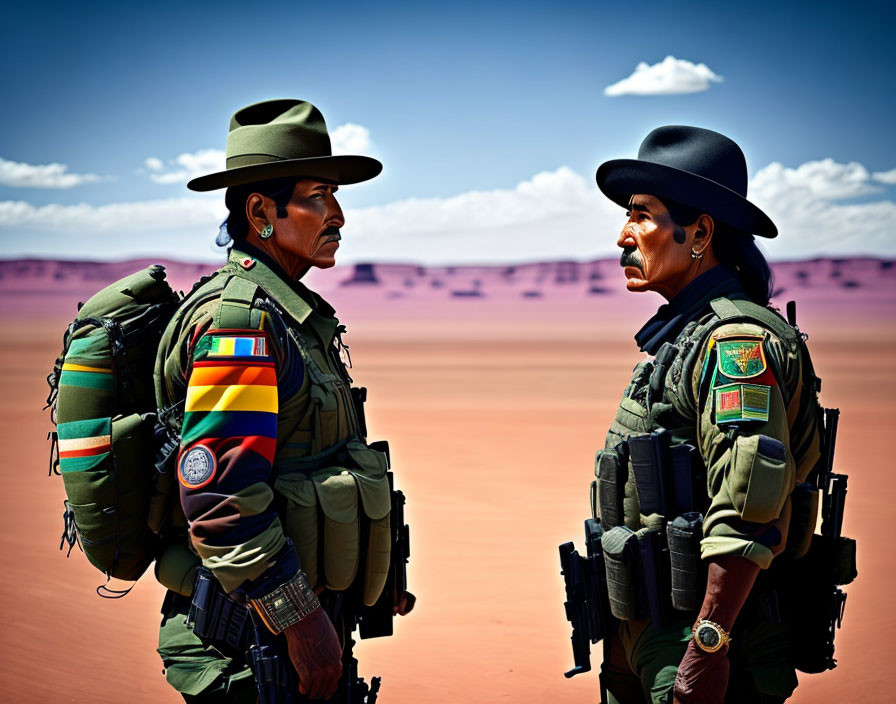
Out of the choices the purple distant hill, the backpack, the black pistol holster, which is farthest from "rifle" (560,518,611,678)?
the purple distant hill

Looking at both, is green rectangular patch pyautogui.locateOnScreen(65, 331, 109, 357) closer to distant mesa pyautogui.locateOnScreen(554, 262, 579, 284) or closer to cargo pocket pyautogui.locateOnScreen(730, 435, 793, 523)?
cargo pocket pyautogui.locateOnScreen(730, 435, 793, 523)

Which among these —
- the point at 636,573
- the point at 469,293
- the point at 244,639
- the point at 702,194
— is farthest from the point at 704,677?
the point at 469,293

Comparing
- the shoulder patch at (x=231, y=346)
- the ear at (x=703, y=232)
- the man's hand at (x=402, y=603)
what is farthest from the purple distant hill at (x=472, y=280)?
the shoulder patch at (x=231, y=346)

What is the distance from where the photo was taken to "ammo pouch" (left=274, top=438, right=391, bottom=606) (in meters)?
3.24

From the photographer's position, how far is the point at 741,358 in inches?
126

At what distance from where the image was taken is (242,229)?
11.9ft

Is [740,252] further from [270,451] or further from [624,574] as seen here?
[270,451]

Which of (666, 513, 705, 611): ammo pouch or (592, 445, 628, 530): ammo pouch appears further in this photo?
(592, 445, 628, 530): ammo pouch

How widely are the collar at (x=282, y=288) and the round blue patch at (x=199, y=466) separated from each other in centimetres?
62

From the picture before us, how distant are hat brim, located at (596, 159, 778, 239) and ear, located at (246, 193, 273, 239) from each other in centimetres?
139

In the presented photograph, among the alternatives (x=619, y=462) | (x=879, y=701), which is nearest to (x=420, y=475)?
(x=879, y=701)

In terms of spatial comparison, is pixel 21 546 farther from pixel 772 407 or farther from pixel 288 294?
pixel 772 407

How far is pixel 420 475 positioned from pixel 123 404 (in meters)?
13.4

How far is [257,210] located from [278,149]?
0.79 feet
